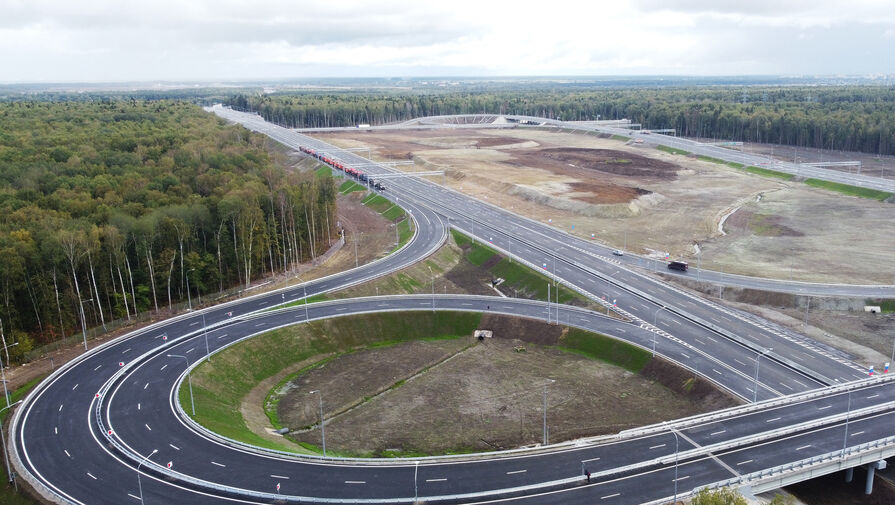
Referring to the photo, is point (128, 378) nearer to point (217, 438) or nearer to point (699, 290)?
point (217, 438)

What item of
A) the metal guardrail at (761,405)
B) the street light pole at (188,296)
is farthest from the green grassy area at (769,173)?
the street light pole at (188,296)

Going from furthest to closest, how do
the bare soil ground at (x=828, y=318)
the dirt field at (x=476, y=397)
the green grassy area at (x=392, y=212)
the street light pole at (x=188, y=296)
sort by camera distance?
the green grassy area at (x=392, y=212) → the street light pole at (x=188, y=296) → the bare soil ground at (x=828, y=318) → the dirt field at (x=476, y=397)

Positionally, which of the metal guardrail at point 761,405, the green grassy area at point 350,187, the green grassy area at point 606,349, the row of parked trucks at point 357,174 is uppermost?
the row of parked trucks at point 357,174

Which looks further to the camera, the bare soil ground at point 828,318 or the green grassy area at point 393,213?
the green grassy area at point 393,213

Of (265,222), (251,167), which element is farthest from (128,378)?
(251,167)

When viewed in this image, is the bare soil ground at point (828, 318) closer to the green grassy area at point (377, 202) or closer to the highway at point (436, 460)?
the highway at point (436, 460)

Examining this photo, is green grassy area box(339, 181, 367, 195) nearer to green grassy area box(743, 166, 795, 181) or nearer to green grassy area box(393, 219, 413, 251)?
green grassy area box(393, 219, 413, 251)

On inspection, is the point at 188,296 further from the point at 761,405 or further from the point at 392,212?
the point at 761,405
